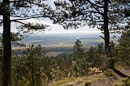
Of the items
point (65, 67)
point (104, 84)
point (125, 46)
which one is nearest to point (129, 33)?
point (125, 46)

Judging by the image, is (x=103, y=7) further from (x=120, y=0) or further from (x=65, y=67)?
(x=65, y=67)

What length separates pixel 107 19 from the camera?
9.35 metres

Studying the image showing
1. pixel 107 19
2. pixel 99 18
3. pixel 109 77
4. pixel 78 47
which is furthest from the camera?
pixel 78 47

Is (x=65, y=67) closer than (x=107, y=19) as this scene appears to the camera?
No

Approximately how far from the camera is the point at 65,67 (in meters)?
88.7

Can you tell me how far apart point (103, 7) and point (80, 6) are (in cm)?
163

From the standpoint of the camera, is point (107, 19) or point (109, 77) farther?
point (107, 19)

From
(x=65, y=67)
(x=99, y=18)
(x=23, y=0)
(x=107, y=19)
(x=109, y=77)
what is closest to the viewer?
(x=23, y=0)

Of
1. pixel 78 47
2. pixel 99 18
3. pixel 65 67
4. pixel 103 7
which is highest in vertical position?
pixel 103 7

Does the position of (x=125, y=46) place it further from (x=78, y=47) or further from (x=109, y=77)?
(x=78, y=47)

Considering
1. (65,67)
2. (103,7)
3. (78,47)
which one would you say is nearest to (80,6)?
(103,7)

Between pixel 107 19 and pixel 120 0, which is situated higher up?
pixel 120 0

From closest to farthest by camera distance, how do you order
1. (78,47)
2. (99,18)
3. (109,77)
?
(109,77) < (99,18) < (78,47)

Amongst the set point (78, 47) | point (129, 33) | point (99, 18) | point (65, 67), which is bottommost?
point (65, 67)
